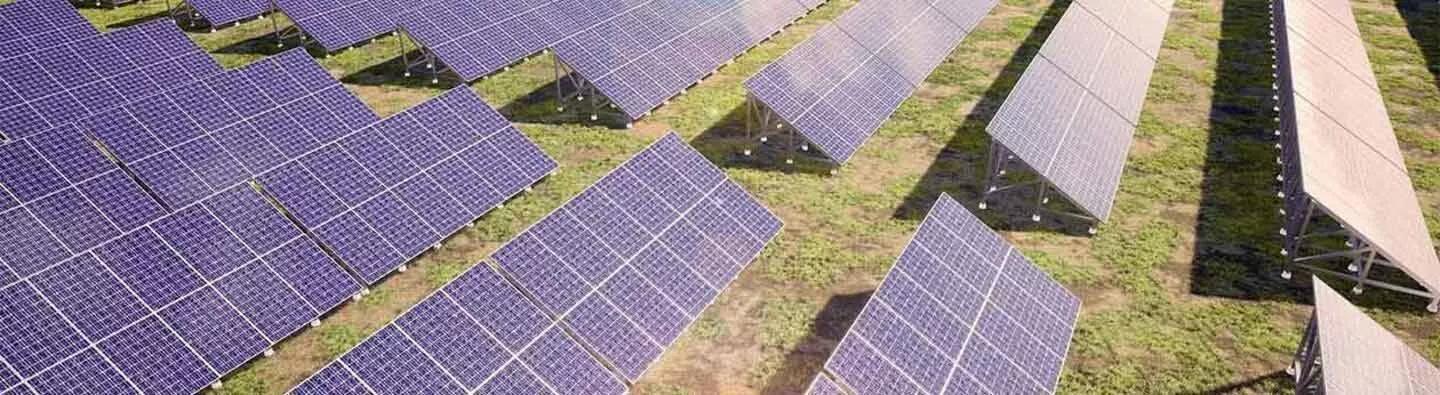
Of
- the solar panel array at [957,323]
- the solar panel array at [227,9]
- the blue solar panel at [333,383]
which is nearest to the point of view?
the blue solar panel at [333,383]

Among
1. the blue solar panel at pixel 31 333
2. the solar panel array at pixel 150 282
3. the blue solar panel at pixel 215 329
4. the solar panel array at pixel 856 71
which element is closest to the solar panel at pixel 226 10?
the solar panel array at pixel 150 282

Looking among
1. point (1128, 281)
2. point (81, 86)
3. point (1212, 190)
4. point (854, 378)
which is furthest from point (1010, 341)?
point (81, 86)

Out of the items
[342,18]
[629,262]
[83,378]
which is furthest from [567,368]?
[342,18]

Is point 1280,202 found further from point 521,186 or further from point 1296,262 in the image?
point 521,186

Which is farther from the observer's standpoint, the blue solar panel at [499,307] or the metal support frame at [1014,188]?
the metal support frame at [1014,188]

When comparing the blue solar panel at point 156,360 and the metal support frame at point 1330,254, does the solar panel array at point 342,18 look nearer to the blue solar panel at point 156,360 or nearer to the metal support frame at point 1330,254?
the blue solar panel at point 156,360

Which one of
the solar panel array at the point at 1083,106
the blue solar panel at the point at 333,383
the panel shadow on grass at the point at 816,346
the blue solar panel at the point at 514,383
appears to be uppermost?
the blue solar panel at the point at 333,383

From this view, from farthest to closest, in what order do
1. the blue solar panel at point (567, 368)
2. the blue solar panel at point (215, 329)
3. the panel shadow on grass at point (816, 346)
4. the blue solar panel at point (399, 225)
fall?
the blue solar panel at point (399, 225) → the panel shadow on grass at point (816, 346) → the blue solar panel at point (215, 329) → the blue solar panel at point (567, 368)
